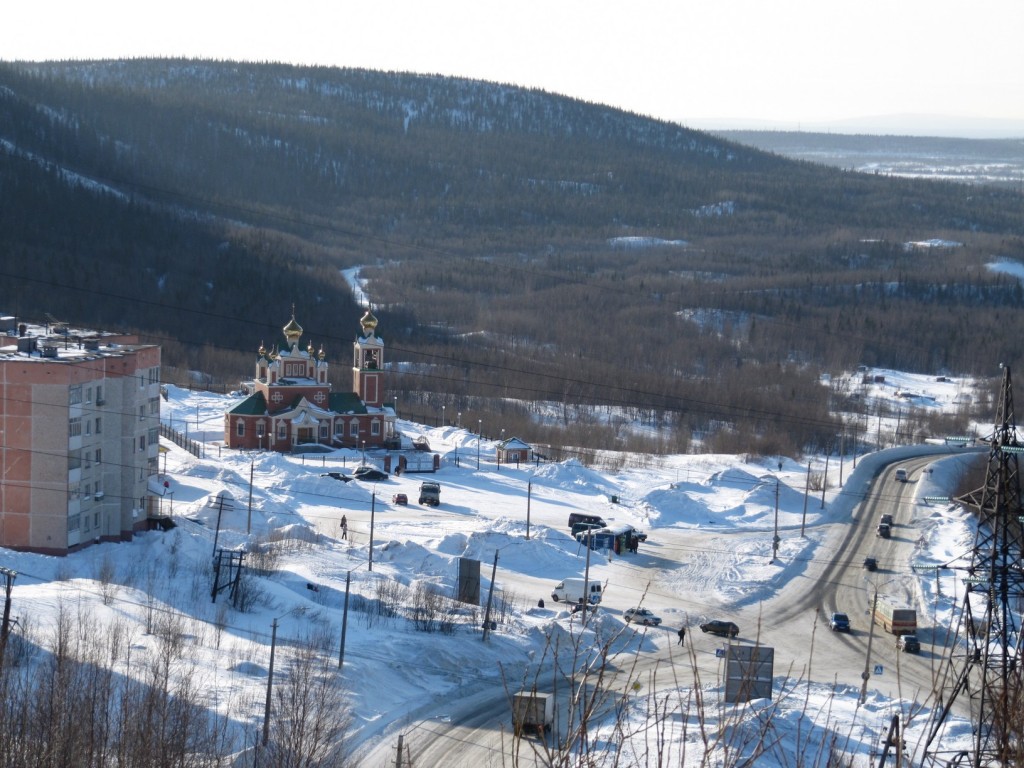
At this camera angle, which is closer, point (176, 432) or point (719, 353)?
point (176, 432)

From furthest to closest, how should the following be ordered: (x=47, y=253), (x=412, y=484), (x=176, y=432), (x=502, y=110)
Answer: (x=502, y=110), (x=47, y=253), (x=176, y=432), (x=412, y=484)

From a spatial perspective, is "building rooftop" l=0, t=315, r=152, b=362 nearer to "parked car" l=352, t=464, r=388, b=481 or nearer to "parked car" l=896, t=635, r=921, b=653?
"parked car" l=352, t=464, r=388, b=481

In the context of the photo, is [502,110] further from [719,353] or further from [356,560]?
[356,560]

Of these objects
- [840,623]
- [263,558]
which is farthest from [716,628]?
[263,558]

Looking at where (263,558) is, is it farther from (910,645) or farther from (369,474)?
(369,474)

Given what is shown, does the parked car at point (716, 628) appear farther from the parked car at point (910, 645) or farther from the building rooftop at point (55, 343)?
the building rooftop at point (55, 343)

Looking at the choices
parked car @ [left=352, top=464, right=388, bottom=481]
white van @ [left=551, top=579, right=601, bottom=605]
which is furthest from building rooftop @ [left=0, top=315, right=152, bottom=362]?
white van @ [left=551, top=579, right=601, bottom=605]

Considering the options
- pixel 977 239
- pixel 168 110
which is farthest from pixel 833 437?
pixel 168 110
